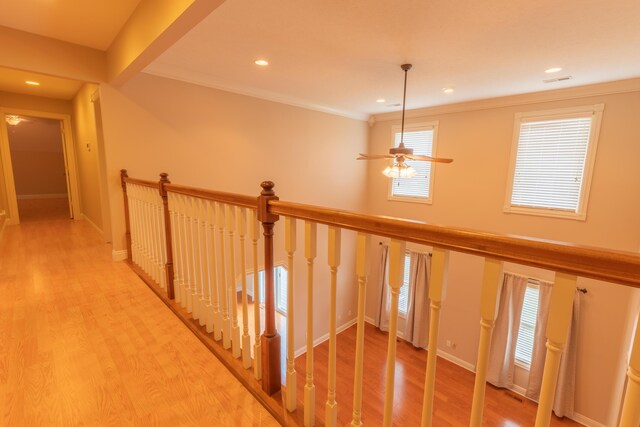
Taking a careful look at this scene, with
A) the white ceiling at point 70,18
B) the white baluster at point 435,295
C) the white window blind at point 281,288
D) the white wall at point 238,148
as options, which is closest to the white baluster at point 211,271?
the white baluster at point 435,295

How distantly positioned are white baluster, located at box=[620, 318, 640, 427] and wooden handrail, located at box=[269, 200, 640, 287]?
0.38 ft

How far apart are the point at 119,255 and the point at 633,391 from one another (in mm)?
4031

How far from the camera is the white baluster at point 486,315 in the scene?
2.34ft

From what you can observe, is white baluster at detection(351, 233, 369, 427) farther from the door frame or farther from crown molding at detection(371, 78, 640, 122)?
the door frame

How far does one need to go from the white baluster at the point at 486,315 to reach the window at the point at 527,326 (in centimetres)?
454

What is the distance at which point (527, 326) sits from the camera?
178 inches

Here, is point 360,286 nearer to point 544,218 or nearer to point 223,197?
point 223,197

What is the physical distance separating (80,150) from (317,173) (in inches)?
164

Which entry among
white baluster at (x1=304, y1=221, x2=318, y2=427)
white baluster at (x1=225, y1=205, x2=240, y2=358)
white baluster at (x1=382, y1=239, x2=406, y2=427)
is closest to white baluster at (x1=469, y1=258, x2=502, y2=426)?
white baluster at (x1=382, y1=239, x2=406, y2=427)

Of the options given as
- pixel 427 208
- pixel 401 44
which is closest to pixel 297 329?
pixel 427 208

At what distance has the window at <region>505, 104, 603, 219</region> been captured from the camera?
394 centimetres

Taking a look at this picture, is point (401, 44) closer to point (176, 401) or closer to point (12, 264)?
point (176, 401)

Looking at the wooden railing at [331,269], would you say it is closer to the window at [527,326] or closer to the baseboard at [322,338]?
the baseboard at [322,338]

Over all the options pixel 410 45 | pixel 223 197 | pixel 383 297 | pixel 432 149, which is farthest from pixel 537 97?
pixel 223 197
